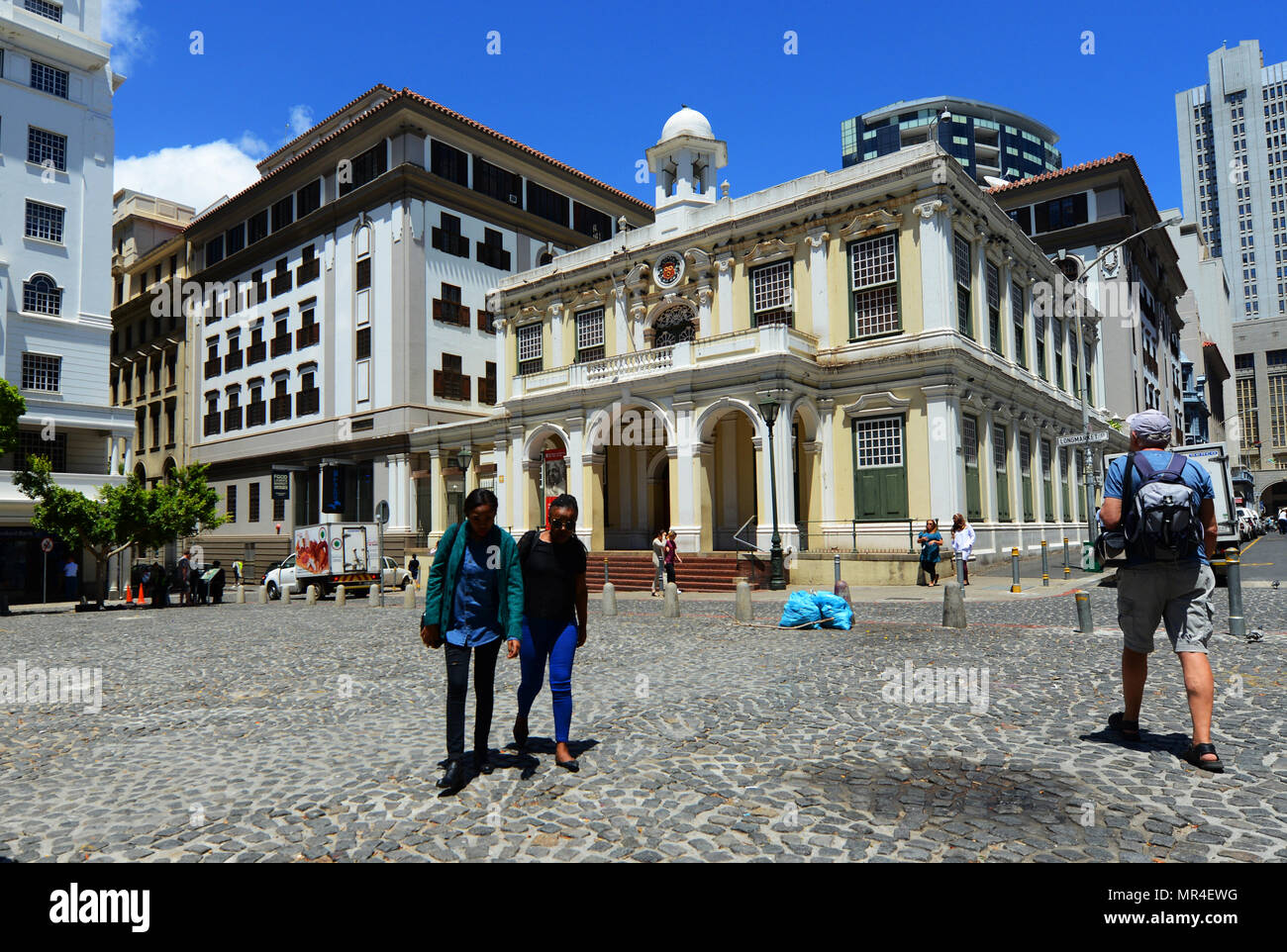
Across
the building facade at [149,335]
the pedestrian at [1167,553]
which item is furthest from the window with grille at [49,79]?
the pedestrian at [1167,553]

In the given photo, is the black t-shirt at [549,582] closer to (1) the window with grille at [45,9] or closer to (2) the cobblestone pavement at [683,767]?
(2) the cobblestone pavement at [683,767]

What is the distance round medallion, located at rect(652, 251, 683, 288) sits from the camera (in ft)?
99.5

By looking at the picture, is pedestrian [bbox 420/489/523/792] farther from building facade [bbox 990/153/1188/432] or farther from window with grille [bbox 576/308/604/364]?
building facade [bbox 990/153/1188/432]

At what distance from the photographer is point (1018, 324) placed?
103 feet

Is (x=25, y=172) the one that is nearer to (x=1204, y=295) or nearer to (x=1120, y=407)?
(x=1120, y=407)

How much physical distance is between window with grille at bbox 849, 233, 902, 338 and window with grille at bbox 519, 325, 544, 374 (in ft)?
45.8

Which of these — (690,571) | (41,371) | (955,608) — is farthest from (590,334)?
(955,608)

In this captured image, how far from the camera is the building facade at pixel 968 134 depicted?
132m

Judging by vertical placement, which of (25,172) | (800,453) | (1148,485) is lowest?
(1148,485)

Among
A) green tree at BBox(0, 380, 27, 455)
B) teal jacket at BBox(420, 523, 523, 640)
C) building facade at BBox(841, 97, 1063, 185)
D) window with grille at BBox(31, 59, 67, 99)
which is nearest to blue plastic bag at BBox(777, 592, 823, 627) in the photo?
teal jacket at BBox(420, 523, 523, 640)

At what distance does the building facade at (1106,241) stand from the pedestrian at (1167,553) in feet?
120
